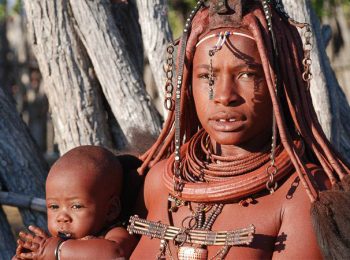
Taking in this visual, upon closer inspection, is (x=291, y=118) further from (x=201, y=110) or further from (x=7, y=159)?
(x=7, y=159)

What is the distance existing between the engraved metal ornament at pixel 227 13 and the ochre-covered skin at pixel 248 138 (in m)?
0.06

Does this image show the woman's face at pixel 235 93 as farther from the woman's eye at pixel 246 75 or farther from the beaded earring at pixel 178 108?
the beaded earring at pixel 178 108

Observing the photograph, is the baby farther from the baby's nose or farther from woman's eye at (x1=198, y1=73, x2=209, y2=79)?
woman's eye at (x1=198, y1=73, x2=209, y2=79)

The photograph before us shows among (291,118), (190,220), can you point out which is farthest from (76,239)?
(291,118)

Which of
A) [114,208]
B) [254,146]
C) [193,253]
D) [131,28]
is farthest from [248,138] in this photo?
[131,28]

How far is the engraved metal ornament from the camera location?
284cm

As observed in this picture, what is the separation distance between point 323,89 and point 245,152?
1.71 m

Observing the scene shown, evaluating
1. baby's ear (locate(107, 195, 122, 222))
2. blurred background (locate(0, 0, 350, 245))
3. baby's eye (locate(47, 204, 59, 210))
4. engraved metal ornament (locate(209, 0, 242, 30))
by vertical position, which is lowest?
blurred background (locate(0, 0, 350, 245))

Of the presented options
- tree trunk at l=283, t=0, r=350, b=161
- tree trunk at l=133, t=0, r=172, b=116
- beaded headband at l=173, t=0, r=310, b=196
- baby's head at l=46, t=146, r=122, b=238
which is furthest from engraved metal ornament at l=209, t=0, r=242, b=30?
tree trunk at l=133, t=0, r=172, b=116

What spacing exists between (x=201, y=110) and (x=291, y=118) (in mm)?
315

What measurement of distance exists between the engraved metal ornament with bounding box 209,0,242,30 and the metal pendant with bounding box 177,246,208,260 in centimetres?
75

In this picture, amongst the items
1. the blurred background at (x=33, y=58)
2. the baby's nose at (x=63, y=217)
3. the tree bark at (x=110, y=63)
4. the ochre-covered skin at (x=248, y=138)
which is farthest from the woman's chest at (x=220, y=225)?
the blurred background at (x=33, y=58)

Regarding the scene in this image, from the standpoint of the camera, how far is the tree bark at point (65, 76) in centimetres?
468

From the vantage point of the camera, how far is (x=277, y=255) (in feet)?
8.84
